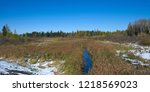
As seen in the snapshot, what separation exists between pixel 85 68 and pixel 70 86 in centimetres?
484

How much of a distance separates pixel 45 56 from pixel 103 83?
8.34 metres

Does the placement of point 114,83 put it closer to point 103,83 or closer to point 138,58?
point 103,83

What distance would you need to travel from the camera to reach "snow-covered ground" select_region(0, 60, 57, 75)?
14.5 m

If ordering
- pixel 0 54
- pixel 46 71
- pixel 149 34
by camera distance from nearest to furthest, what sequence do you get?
pixel 46 71 < pixel 0 54 < pixel 149 34

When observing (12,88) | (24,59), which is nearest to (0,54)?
(24,59)

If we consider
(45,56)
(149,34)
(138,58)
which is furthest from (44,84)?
(149,34)

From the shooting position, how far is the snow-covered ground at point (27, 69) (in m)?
14.5

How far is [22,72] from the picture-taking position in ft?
48.1

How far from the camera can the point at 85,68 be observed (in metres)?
16.8

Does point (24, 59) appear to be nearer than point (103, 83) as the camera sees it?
No

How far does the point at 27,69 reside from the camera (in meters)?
16.2

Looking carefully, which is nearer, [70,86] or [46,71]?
[70,86]

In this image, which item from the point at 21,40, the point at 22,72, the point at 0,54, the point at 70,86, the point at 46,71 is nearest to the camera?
the point at 70,86

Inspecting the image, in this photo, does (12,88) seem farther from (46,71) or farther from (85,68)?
(85,68)
